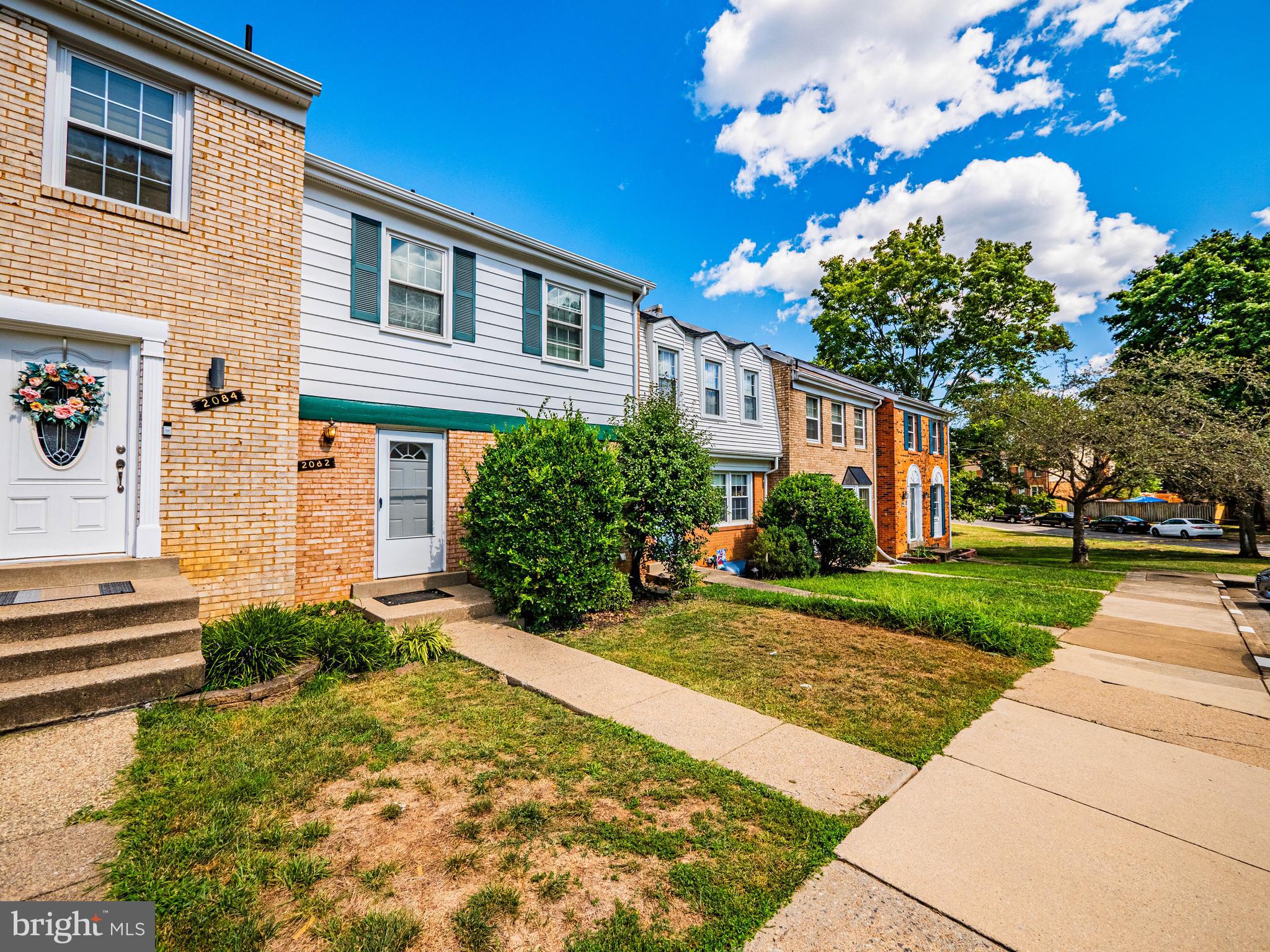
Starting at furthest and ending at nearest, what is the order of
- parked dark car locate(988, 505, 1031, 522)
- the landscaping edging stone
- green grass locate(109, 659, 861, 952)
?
parked dark car locate(988, 505, 1031, 522), the landscaping edging stone, green grass locate(109, 659, 861, 952)

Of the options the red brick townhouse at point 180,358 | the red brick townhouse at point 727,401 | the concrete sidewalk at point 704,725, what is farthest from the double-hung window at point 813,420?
the concrete sidewalk at point 704,725

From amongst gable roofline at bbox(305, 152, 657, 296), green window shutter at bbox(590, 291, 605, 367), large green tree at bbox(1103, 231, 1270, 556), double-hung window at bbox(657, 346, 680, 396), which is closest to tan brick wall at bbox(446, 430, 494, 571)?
green window shutter at bbox(590, 291, 605, 367)

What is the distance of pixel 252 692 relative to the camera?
462 cm

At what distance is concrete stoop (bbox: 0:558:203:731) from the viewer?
395 centimetres

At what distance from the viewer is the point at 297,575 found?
711 cm

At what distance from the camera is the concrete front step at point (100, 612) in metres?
4.29

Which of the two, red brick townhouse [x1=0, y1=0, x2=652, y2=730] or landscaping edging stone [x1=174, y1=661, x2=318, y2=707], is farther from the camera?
red brick townhouse [x1=0, y1=0, x2=652, y2=730]

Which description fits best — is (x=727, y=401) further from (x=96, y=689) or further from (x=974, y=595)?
(x=96, y=689)

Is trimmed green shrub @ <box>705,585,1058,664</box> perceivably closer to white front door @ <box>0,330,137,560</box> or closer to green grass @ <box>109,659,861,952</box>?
green grass @ <box>109,659,861,952</box>

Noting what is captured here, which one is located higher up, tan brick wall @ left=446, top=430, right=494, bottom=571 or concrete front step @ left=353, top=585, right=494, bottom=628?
tan brick wall @ left=446, top=430, right=494, bottom=571

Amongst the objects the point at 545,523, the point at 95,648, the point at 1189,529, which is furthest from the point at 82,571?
the point at 1189,529

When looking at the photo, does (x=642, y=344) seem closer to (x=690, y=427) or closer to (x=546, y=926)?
(x=690, y=427)

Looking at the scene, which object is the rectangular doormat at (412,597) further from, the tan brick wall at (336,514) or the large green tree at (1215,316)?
the large green tree at (1215,316)

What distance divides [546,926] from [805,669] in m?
4.28
